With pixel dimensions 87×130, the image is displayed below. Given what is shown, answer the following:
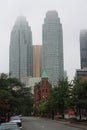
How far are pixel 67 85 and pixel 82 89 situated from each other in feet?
68.2

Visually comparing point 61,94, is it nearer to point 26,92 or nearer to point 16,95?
point 16,95

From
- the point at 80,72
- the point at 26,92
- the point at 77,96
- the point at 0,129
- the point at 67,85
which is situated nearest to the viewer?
the point at 0,129

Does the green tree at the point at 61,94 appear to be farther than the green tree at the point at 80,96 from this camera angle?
Yes

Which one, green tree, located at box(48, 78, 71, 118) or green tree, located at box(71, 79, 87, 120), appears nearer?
green tree, located at box(71, 79, 87, 120)

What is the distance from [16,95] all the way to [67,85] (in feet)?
89.2

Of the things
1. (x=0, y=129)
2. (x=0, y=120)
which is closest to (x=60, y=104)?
(x=0, y=120)

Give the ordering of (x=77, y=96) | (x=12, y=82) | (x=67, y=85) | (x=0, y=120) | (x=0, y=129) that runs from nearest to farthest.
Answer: (x=0, y=129)
(x=0, y=120)
(x=77, y=96)
(x=67, y=85)
(x=12, y=82)

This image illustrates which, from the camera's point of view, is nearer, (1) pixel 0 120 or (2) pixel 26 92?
(1) pixel 0 120

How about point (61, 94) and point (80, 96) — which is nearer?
point (80, 96)

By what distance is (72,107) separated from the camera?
7181 cm

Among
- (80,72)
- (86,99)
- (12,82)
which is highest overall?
(80,72)

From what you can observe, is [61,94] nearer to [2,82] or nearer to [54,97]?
[54,97]

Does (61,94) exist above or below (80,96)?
above

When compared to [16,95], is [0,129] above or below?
below
